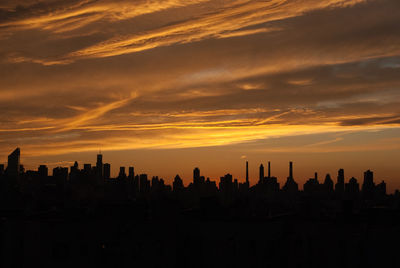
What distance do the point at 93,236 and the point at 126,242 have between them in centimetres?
311

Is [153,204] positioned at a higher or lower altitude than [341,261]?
higher

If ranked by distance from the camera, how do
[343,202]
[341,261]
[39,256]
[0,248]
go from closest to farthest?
[341,261] → [39,256] → [0,248] → [343,202]

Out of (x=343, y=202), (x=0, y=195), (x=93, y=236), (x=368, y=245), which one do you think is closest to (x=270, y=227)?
(x=368, y=245)

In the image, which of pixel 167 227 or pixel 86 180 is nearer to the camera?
pixel 167 227

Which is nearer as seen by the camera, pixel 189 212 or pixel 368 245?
pixel 368 245

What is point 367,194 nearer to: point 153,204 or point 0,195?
point 0,195

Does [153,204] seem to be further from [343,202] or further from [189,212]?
[343,202]

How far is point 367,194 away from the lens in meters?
196

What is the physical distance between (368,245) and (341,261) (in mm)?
2998

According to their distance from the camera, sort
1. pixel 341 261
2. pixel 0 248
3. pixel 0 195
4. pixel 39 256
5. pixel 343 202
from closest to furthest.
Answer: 1. pixel 341 261
2. pixel 39 256
3. pixel 0 248
4. pixel 343 202
5. pixel 0 195

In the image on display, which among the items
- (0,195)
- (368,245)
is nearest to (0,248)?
(368,245)

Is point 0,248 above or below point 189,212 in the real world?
below

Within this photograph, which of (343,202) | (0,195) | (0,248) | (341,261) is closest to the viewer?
(341,261)

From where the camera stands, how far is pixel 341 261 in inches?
1766
